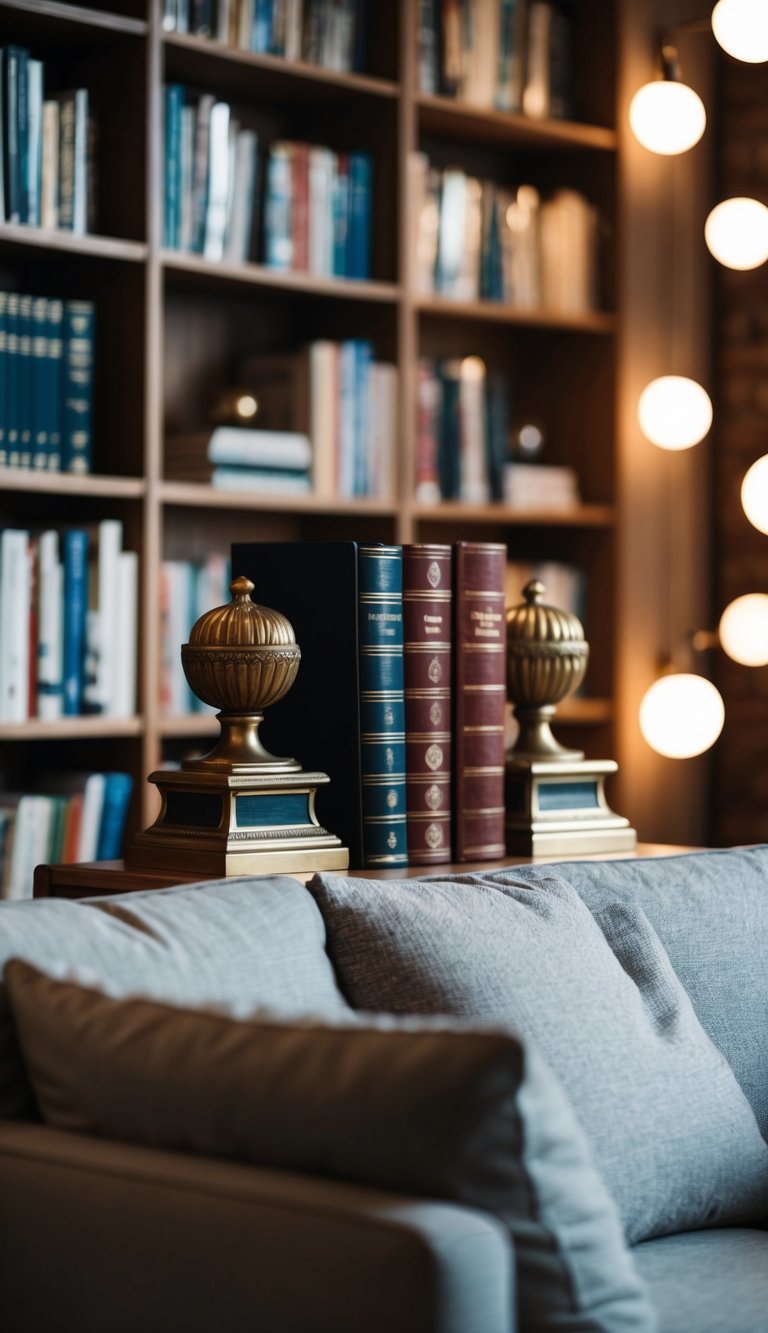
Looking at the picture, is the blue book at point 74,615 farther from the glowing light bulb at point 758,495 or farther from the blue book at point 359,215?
the glowing light bulb at point 758,495

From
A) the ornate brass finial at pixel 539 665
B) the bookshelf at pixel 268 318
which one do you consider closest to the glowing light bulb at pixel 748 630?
the bookshelf at pixel 268 318

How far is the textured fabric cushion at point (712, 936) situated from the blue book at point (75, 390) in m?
1.37

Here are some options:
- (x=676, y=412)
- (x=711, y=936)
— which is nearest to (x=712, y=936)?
(x=711, y=936)

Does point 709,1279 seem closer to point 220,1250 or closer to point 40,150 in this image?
point 220,1250

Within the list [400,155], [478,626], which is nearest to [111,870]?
[478,626]

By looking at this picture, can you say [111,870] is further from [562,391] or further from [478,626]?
[562,391]

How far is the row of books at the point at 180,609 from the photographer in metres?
3.20

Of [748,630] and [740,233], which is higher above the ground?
[740,233]

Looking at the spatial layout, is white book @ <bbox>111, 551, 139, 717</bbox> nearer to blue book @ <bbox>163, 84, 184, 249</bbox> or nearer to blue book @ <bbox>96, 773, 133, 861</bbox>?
blue book @ <bbox>96, 773, 133, 861</bbox>

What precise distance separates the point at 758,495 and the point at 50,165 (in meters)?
1.44

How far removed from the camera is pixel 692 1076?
68.9 inches

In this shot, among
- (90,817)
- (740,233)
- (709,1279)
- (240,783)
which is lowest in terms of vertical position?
(709,1279)

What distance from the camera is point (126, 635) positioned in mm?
3096

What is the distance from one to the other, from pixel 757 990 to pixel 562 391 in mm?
2118
